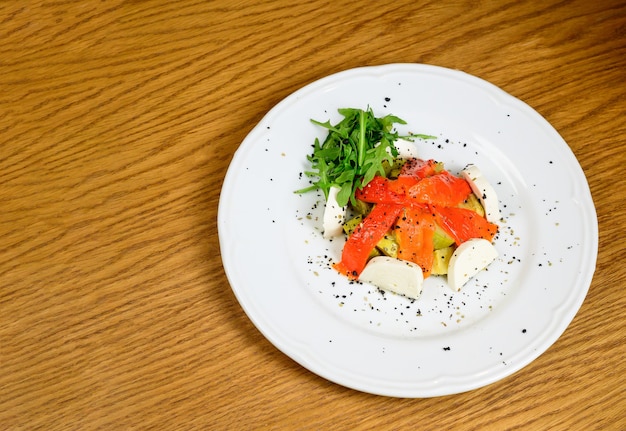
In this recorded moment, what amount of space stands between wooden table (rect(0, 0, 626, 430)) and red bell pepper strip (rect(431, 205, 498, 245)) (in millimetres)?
276

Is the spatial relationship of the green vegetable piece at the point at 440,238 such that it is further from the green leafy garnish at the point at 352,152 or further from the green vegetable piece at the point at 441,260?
the green leafy garnish at the point at 352,152

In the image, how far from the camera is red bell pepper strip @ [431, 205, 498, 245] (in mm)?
1763

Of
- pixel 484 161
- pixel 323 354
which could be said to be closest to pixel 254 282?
pixel 323 354

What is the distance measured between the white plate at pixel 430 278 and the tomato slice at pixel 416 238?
63 mm

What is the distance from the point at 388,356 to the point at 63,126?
992mm

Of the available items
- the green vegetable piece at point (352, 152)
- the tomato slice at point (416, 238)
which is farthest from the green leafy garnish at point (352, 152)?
the tomato slice at point (416, 238)

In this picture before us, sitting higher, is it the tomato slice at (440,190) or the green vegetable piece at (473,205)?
the tomato slice at (440,190)

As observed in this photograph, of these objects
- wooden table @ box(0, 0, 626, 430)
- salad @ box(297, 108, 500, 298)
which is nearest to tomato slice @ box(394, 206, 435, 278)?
salad @ box(297, 108, 500, 298)

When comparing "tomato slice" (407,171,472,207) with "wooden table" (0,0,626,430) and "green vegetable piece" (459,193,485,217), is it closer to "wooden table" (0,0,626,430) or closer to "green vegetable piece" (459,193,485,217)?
"green vegetable piece" (459,193,485,217)

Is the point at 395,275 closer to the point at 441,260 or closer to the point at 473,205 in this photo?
the point at 441,260

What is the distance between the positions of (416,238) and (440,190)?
124 millimetres

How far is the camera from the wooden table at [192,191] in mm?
1646

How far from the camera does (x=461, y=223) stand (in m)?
1.77

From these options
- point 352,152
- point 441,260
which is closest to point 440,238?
point 441,260
